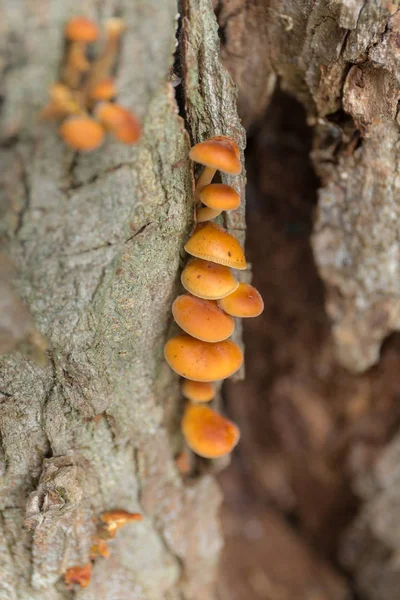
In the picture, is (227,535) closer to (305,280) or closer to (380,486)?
(380,486)

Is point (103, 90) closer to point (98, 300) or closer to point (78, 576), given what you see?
point (98, 300)

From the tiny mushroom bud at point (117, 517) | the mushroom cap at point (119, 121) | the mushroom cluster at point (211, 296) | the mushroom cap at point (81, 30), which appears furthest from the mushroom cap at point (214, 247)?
the tiny mushroom bud at point (117, 517)

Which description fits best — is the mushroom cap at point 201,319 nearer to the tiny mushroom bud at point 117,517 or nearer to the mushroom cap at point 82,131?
the mushroom cap at point 82,131

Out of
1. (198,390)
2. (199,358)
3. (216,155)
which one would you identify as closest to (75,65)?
(216,155)

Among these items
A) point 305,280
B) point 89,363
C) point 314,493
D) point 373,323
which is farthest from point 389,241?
point 314,493

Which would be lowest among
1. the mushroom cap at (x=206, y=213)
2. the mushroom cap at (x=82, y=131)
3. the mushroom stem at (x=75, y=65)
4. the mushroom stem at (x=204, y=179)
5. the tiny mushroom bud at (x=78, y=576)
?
the tiny mushroom bud at (x=78, y=576)

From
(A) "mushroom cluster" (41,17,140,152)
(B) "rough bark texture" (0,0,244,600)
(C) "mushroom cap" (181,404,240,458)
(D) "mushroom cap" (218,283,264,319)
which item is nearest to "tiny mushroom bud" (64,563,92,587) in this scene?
(B) "rough bark texture" (0,0,244,600)

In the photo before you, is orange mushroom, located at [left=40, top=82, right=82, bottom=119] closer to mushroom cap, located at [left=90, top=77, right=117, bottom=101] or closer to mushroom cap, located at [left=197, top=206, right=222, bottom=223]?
mushroom cap, located at [left=90, top=77, right=117, bottom=101]
